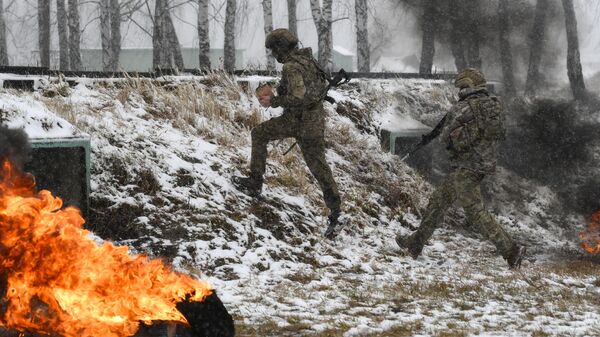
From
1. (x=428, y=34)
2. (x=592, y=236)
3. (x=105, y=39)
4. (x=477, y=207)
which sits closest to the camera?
(x=477, y=207)

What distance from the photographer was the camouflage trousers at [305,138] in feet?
27.3

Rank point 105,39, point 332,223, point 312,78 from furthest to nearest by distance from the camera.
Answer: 1. point 105,39
2. point 332,223
3. point 312,78

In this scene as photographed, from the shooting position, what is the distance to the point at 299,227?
873 cm

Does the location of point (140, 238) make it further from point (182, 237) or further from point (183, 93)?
point (183, 93)

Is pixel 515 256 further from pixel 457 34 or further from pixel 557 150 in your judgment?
pixel 457 34

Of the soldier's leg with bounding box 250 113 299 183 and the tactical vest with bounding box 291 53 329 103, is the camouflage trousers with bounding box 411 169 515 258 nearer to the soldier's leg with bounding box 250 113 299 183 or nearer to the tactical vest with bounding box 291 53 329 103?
the tactical vest with bounding box 291 53 329 103

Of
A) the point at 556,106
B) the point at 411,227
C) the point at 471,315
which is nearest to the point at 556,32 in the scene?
the point at 556,106

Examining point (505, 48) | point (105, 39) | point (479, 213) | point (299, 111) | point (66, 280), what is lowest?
point (479, 213)

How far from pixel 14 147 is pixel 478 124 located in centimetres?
502

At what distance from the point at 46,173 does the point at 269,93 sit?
258 centimetres

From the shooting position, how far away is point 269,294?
6.61m

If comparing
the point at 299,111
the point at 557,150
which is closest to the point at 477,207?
the point at 299,111

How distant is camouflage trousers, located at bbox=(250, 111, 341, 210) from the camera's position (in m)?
8.33

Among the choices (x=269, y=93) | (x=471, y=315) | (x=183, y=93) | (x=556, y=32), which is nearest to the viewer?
(x=471, y=315)
